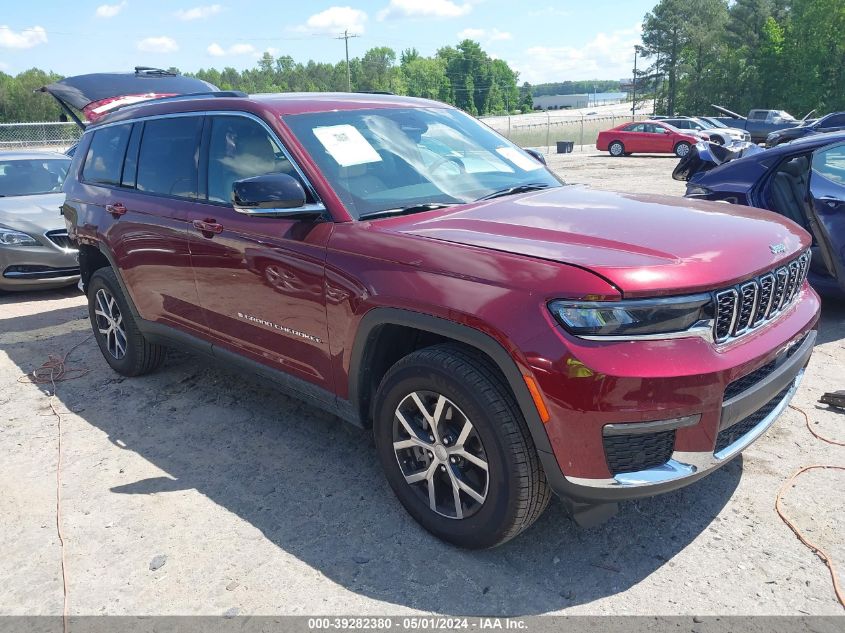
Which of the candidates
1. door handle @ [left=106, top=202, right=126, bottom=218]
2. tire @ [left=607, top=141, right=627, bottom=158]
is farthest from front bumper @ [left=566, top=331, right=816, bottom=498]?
tire @ [left=607, top=141, right=627, bottom=158]

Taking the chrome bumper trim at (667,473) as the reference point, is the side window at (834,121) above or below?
above

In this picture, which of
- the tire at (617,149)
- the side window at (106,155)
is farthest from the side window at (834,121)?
the tire at (617,149)

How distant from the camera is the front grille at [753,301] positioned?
2432 mm

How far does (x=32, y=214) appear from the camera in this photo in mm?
7766

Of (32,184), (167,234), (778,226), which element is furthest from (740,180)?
(32,184)

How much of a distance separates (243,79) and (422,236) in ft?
379

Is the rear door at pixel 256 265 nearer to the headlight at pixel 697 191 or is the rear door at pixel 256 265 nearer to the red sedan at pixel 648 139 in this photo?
the headlight at pixel 697 191

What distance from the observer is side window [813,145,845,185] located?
5.58m

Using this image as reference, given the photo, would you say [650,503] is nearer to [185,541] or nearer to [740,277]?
[740,277]

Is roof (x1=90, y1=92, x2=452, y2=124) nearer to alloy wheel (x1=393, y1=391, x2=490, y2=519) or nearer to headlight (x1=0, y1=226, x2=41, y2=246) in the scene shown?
alloy wheel (x1=393, y1=391, x2=490, y2=519)

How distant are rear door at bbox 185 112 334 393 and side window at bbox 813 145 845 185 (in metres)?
4.58

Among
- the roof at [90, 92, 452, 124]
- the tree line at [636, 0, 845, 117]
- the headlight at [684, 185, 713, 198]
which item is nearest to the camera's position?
the roof at [90, 92, 452, 124]

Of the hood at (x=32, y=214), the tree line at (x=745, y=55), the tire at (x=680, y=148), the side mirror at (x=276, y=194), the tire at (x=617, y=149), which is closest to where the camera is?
the side mirror at (x=276, y=194)

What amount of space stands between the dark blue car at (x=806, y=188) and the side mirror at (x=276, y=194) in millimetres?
4091
